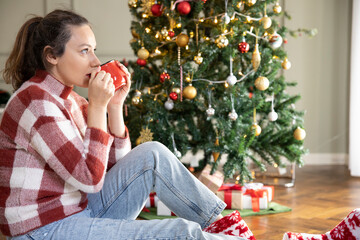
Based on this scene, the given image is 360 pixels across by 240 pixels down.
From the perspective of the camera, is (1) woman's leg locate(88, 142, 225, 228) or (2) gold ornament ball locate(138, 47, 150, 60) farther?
(2) gold ornament ball locate(138, 47, 150, 60)

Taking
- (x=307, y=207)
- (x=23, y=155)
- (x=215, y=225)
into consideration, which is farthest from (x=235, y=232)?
(x=307, y=207)

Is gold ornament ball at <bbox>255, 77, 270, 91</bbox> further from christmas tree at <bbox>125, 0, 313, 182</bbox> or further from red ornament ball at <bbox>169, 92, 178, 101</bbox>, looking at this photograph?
red ornament ball at <bbox>169, 92, 178, 101</bbox>

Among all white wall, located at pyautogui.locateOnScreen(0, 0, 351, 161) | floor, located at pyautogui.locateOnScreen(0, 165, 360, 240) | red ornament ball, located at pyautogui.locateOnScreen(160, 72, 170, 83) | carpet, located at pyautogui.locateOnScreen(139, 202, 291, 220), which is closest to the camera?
floor, located at pyautogui.locateOnScreen(0, 165, 360, 240)

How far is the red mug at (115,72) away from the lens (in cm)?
126

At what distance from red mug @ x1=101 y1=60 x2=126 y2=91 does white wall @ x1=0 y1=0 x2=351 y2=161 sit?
2.30m

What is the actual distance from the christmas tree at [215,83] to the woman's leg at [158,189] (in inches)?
36.5

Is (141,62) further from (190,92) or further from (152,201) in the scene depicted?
(152,201)

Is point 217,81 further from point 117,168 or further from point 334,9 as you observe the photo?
point 334,9

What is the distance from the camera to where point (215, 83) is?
94.0 inches

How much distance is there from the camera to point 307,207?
2.35 metres

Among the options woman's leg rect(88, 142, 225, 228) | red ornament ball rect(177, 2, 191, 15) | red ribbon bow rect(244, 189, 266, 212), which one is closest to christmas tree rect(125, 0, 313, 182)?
red ornament ball rect(177, 2, 191, 15)

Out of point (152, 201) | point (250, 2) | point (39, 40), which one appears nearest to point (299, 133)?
point (250, 2)

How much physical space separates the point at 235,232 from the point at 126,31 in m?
2.51

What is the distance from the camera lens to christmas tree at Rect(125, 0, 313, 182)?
7.41 feet
